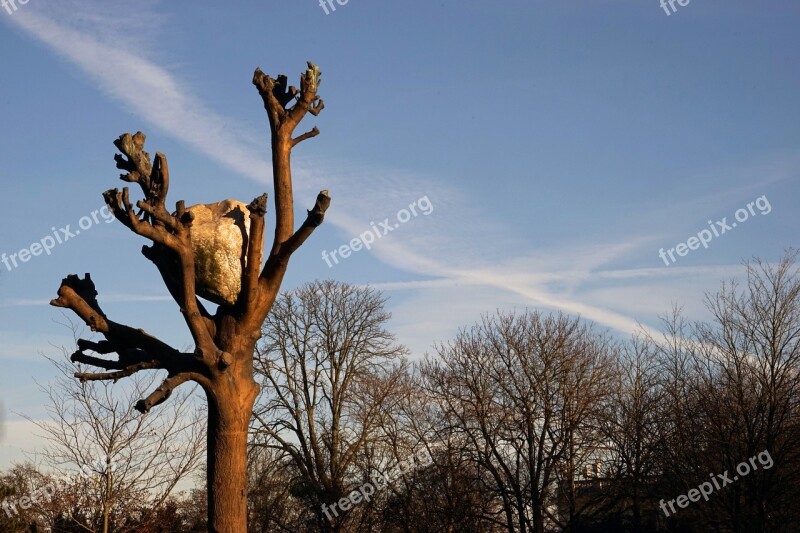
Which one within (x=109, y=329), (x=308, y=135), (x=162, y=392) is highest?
(x=308, y=135)

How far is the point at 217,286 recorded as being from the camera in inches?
303

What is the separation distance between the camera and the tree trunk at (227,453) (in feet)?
→ 24.0

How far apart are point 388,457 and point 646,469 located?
396 inches

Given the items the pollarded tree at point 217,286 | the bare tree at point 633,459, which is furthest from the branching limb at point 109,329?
the bare tree at point 633,459

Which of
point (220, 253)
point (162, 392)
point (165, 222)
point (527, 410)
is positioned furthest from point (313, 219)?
point (527, 410)

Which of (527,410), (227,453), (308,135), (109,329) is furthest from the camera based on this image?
(527,410)

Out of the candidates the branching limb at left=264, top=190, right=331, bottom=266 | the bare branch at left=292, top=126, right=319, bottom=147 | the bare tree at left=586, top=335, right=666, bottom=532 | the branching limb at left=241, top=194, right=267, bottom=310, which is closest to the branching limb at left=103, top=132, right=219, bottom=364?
the branching limb at left=241, top=194, right=267, bottom=310

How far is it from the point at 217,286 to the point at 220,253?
29 centimetres

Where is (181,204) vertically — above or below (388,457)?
below

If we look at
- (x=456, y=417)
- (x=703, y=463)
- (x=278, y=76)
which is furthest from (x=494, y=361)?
(x=278, y=76)

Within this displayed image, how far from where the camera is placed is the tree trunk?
7301 mm

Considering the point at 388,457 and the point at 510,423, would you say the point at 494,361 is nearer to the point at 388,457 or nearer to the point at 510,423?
the point at 510,423

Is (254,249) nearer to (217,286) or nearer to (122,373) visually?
(217,286)

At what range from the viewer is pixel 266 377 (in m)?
34.5
